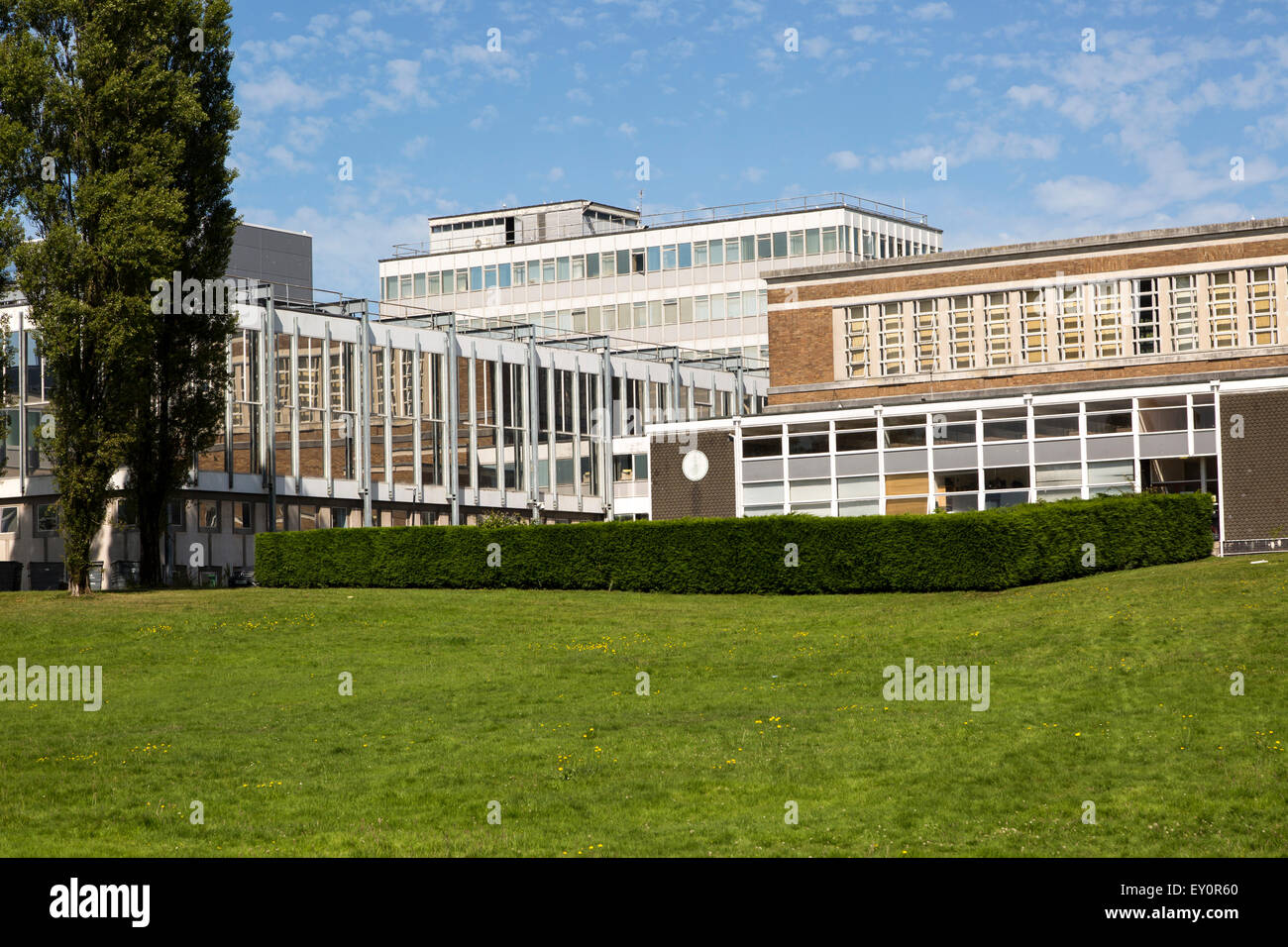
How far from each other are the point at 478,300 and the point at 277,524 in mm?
47236

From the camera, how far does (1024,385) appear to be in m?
47.4

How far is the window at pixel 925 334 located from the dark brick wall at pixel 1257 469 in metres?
14.2

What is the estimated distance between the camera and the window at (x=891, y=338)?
52.5m

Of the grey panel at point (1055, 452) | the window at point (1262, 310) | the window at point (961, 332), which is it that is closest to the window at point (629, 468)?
the window at point (961, 332)

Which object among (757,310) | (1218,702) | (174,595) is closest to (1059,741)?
(1218,702)

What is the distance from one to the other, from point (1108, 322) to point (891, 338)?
743cm

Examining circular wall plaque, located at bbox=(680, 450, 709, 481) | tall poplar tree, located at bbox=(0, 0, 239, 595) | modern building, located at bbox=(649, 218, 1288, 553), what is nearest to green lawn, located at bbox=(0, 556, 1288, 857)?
tall poplar tree, located at bbox=(0, 0, 239, 595)

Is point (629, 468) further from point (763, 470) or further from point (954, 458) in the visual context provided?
point (954, 458)

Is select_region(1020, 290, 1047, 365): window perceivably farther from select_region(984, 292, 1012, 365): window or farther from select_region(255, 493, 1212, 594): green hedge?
select_region(255, 493, 1212, 594): green hedge

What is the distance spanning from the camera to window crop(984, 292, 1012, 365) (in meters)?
50.7

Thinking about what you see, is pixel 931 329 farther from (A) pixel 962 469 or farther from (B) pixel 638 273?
(B) pixel 638 273

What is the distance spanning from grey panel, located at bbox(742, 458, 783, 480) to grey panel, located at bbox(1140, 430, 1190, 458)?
35.4 ft

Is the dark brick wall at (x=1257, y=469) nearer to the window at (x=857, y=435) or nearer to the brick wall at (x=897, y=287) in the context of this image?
the brick wall at (x=897, y=287)

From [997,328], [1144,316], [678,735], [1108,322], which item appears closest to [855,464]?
[997,328]
